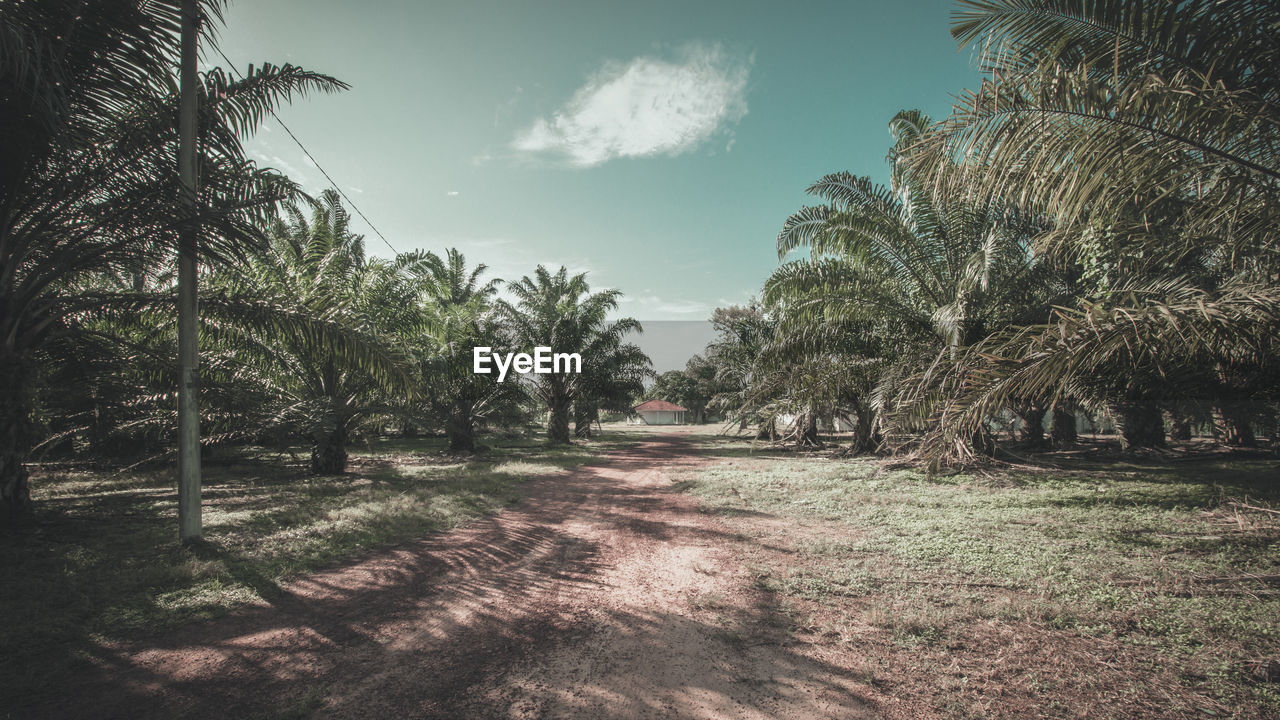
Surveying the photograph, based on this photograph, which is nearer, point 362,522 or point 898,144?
point 362,522

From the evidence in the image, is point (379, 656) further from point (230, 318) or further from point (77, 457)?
point (77, 457)

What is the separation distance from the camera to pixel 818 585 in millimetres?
3744

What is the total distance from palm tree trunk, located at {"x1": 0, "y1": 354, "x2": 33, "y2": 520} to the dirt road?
387cm

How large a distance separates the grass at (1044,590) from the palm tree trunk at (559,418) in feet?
44.5

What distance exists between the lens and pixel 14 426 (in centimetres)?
490

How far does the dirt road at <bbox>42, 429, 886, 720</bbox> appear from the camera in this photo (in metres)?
2.30

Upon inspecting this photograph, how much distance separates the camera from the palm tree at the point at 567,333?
18.8m

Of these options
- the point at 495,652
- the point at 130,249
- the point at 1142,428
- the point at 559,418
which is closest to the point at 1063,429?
the point at 1142,428

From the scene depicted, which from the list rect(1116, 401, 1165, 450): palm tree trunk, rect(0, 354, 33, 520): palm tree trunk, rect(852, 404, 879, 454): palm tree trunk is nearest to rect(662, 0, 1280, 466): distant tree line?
rect(1116, 401, 1165, 450): palm tree trunk

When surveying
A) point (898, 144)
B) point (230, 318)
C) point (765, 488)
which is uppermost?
point (898, 144)

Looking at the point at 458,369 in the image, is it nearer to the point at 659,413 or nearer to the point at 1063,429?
the point at 1063,429

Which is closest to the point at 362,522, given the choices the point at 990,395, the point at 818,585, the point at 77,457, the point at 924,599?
the point at 818,585

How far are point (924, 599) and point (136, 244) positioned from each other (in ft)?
28.3

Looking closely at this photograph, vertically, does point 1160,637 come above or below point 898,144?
below
